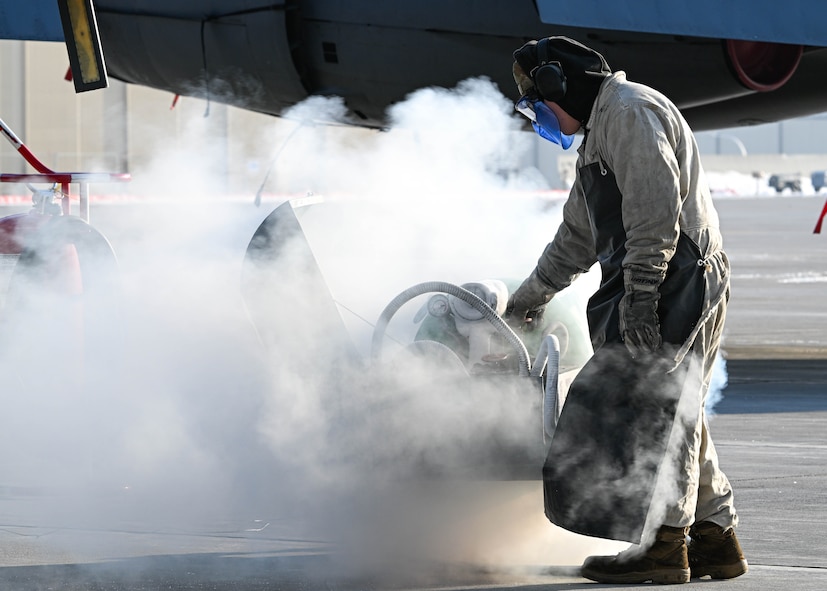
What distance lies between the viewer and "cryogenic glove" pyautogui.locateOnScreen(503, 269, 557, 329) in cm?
520

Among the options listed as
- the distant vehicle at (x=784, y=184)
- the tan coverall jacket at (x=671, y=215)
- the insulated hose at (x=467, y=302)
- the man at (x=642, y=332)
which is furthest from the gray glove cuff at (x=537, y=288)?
the distant vehicle at (x=784, y=184)

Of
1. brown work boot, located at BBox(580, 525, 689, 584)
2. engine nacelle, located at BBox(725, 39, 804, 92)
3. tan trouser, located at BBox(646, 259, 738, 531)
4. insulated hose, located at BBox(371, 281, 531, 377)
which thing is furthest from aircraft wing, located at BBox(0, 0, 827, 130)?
brown work boot, located at BBox(580, 525, 689, 584)

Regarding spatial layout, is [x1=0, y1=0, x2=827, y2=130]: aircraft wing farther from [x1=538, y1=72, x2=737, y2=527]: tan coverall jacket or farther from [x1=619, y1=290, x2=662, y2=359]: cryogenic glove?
[x1=619, y1=290, x2=662, y2=359]: cryogenic glove

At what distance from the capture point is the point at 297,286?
5461 mm

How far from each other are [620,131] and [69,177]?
11.5ft

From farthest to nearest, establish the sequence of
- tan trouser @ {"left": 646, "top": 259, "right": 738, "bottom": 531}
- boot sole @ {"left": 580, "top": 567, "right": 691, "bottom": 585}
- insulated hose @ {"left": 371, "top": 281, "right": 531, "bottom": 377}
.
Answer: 1. insulated hose @ {"left": 371, "top": 281, "right": 531, "bottom": 377}
2. boot sole @ {"left": 580, "top": 567, "right": 691, "bottom": 585}
3. tan trouser @ {"left": 646, "top": 259, "right": 738, "bottom": 531}

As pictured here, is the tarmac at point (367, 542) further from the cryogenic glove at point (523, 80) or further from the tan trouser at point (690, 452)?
the cryogenic glove at point (523, 80)

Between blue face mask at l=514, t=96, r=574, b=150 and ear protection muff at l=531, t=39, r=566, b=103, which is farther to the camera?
blue face mask at l=514, t=96, r=574, b=150

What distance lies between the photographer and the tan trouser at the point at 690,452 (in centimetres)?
444

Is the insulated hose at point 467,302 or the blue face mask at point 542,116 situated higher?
the blue face mask at point 542,116

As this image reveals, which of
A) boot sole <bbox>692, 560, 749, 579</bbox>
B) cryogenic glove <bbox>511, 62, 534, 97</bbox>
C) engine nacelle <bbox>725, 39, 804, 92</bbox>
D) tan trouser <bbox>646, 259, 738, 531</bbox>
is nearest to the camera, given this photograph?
tan trouser <bbox>646, 259, 738, 531</bbox>

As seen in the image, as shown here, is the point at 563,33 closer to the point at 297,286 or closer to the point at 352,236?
the point at 352,236

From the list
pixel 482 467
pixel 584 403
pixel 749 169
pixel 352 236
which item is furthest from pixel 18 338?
pixel 749 169

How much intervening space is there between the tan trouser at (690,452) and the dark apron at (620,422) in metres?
0.04
